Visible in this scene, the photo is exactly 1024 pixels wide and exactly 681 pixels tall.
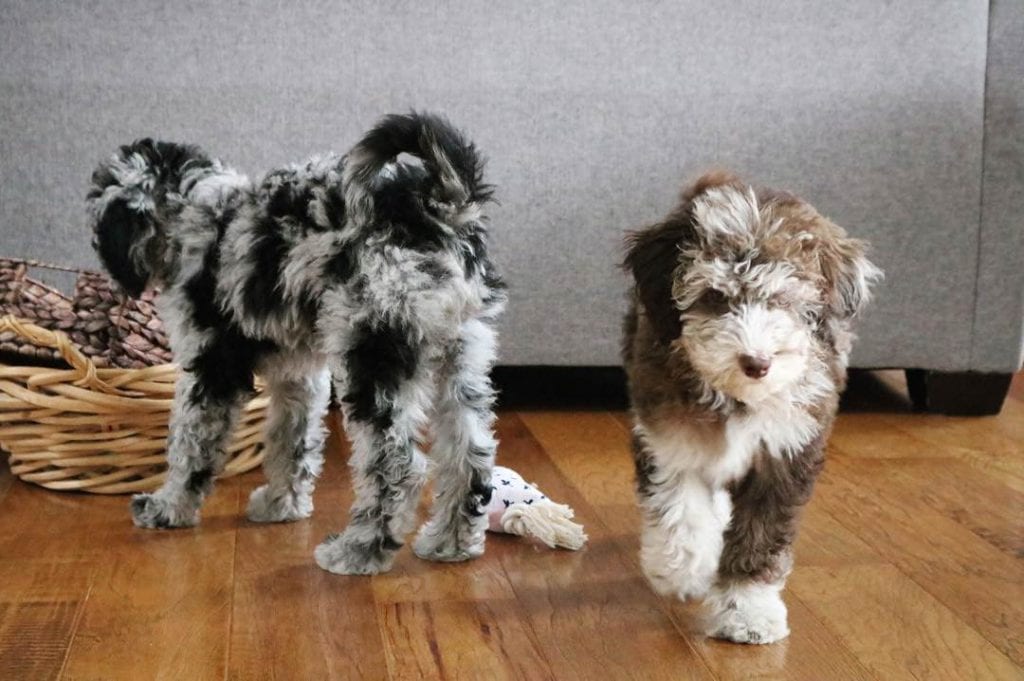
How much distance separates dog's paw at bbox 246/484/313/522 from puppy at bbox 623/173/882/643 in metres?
0.96

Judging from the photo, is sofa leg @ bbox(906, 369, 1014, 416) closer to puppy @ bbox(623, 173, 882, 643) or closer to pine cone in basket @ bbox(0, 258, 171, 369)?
puppy @ bbox(623, 173, 882, 643)

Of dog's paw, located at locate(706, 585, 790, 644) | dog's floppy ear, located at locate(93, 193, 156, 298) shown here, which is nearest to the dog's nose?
dog's paw, located at locate(706, 585, 790, 644)

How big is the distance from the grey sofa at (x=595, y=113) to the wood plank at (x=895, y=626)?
1378 millimetres

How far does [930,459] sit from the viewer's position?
11.6ft

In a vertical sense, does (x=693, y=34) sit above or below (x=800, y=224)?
above

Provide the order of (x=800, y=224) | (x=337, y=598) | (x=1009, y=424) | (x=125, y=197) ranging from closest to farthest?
(x=800, y=224) < (x=337, y=598) < (x=125, y=197) < (x=1009, y=424)

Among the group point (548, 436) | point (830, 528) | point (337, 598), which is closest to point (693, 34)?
point (548, 436)

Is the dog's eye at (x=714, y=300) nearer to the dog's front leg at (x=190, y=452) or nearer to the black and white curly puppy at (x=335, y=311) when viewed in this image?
the black and white curly puppy at (x=335, y=311)

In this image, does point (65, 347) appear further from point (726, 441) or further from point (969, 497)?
point (969, 497)

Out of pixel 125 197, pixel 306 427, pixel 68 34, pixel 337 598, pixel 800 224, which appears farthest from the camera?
pixel 68 34

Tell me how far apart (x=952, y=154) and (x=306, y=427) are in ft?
7.06

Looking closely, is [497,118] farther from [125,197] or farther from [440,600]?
[440,600]

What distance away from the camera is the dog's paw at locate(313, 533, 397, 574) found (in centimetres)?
254

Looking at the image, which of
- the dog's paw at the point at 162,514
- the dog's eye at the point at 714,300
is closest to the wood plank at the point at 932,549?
the dog's eye at the point at 714,300
